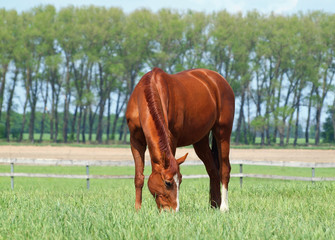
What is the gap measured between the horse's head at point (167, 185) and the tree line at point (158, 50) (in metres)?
38.6

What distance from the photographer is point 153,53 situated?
46.3m

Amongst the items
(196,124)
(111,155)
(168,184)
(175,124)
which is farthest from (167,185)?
(111,155)

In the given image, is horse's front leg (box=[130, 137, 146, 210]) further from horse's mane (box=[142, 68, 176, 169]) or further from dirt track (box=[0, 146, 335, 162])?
dirt track (box=[0, 146, 335, 162])

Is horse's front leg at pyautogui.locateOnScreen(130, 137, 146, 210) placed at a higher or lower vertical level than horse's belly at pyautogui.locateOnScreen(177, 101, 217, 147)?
lower

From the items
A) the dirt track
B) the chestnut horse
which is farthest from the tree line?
the chestnut horse

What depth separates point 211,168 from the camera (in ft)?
24.7

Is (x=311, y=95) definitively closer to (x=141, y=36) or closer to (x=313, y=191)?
(x=141, y=36)

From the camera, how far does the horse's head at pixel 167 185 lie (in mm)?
5375

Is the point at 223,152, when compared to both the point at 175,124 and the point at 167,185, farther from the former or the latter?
the point at 167,185

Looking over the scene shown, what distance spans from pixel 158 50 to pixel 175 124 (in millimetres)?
40621

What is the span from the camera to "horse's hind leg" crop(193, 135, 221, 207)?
24.7ft

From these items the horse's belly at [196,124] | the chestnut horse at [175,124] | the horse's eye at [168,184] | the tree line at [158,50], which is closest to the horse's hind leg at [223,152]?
the chestnut horse at [175,124]

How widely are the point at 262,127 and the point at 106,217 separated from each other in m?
42.1

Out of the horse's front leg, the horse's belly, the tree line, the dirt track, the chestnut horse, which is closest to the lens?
the chestnut horse
